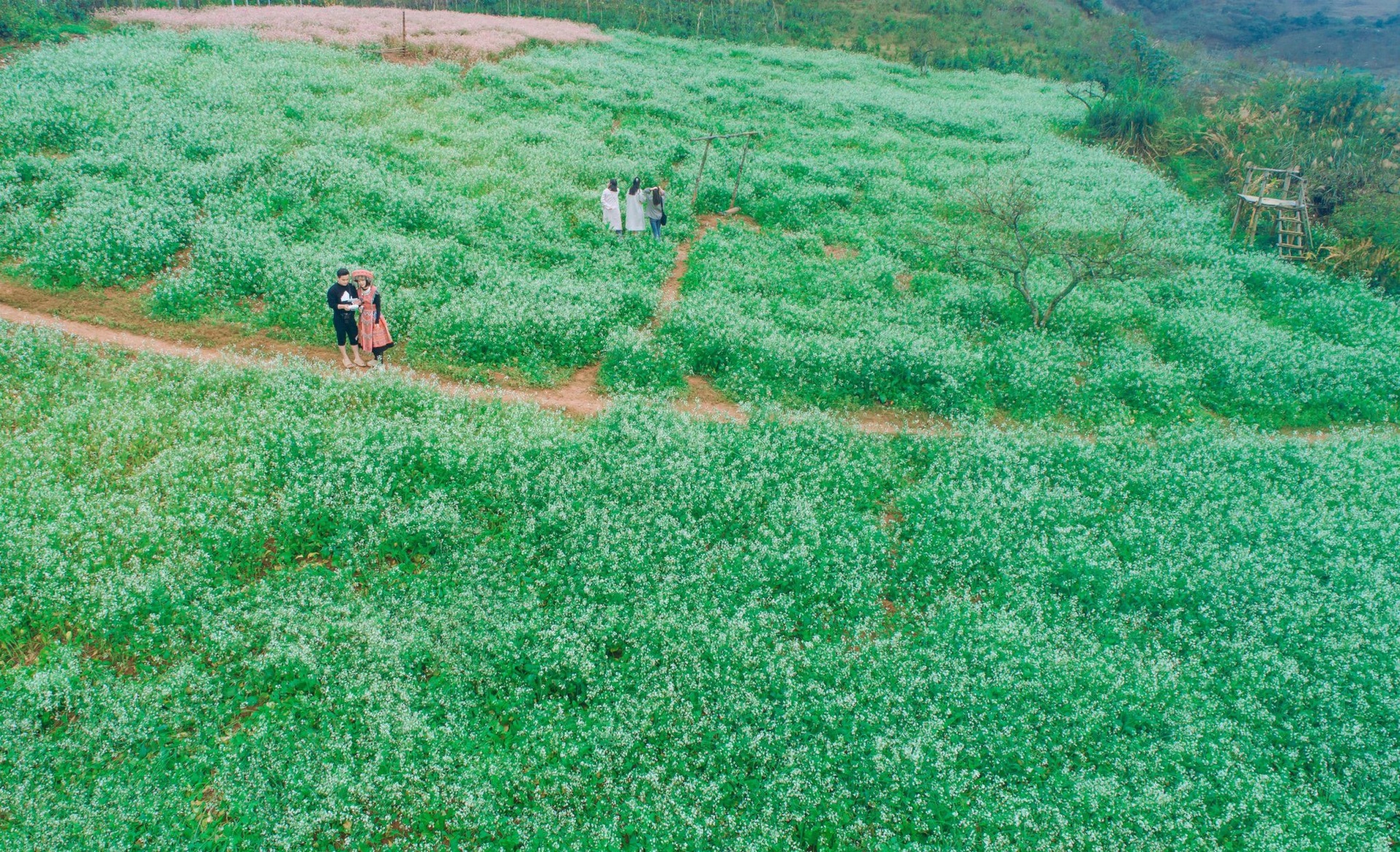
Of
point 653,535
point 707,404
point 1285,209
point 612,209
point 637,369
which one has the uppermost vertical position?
point 1285,209

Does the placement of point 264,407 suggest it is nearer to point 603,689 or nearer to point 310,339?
point 310,339

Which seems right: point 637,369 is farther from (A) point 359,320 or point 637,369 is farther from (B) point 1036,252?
(B) point 1036,252

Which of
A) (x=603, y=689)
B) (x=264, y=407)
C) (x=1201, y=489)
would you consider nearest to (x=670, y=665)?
(x=603, y=689)

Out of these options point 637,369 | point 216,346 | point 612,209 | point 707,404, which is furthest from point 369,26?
point 707,404

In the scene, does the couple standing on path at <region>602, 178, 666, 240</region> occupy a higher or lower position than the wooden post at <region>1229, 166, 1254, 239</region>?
lower

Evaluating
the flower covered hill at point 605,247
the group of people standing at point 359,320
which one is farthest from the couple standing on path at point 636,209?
the group of people standing at point 359,320

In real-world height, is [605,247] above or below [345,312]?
above

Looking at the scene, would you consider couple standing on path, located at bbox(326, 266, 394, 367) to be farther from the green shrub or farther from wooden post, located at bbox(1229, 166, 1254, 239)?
wooden post, located at bbox(1229, 166, 1254, 239)

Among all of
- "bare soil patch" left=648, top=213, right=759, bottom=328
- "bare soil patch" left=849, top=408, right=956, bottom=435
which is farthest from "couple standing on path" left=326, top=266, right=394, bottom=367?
"bare soil patch" left=849, top=408, right=956, bottom=435
